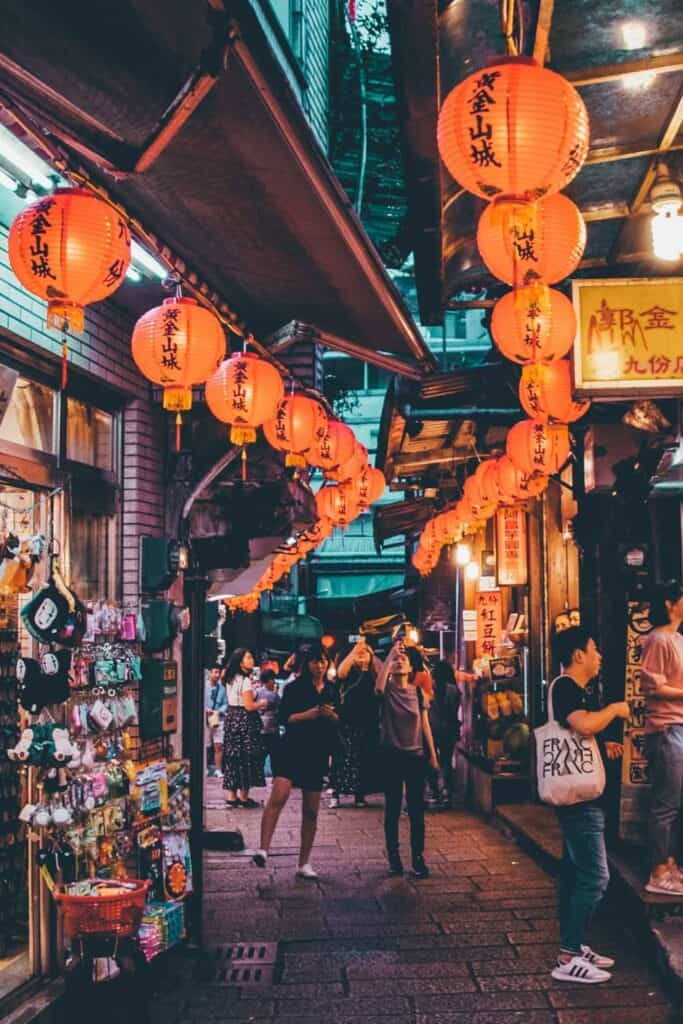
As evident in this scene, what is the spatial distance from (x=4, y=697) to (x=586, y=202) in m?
6.42

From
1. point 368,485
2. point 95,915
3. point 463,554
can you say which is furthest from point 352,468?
point 463,554

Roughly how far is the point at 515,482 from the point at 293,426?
360cm

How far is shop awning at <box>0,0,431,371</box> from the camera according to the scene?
5371mm

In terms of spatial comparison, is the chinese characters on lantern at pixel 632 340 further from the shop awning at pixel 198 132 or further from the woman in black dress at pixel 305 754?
the woman in black dress at pixel 305 754

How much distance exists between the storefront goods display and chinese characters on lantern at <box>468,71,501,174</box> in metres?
2.93

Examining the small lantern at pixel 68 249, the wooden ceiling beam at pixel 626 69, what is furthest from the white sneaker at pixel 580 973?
the wooden ceiling beam at pixel 626 69

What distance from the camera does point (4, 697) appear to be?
7.97 m

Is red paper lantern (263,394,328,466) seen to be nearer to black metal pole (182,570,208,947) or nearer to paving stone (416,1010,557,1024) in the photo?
black metal pole (182,570,208,947)

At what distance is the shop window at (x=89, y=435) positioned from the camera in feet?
29.6

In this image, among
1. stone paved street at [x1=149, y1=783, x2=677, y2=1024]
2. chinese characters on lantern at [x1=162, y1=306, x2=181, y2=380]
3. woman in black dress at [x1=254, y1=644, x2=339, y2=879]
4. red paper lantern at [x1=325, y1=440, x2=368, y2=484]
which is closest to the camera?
chinese characters on lantern at [x1=162, y1=306, x2=181, y2=380]

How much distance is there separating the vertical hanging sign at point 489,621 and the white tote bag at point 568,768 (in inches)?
428

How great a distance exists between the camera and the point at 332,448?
41.2ft

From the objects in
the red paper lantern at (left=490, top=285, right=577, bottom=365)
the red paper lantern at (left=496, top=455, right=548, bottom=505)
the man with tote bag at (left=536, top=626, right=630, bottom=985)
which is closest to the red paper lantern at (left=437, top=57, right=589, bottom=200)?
the red paper lantern at (left=490, top=285, right=577, bottom=365)

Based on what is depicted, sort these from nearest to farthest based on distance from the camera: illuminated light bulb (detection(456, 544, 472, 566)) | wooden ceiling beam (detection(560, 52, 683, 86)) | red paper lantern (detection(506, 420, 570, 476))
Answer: wooden ceiling beam (detection(560, 52, 683, 86)), red paper lantern (detection(506, 420, 570, 476)), illuminated light bulb (detection(456, 544, 472, 566))
